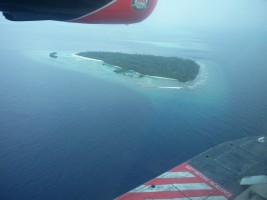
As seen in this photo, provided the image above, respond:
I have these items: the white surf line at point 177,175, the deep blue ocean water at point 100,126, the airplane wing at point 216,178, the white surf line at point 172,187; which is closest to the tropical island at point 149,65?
the deep blue ocean water at point 100,126

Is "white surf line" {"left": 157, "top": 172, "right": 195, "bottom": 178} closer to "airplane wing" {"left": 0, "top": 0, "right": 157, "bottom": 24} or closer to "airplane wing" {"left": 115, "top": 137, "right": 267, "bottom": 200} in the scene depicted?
"airplane wing" {"left": 115, "top": 137, "right": 267, "bottom": 200}

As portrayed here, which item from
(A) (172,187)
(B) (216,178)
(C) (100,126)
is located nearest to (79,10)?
(A) (172,187)

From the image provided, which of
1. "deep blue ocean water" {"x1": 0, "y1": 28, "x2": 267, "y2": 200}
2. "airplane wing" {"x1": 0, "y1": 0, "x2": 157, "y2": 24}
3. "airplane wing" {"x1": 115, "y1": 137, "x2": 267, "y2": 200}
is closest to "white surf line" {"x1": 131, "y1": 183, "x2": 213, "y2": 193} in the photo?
"airplane wing" {"x1": 115, "y1": 137, "x2": 267, "y2": 200}

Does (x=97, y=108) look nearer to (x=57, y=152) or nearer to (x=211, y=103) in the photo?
(x=57, y=152)

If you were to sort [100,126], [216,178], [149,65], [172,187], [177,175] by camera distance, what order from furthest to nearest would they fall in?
[149,65] → [100,126] → [177,175] → [216,178] → [172,187]

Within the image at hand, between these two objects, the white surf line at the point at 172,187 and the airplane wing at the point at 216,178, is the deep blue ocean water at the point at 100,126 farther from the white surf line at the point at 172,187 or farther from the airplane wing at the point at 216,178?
the airplane wing at the point at 216,178

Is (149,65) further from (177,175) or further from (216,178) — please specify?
A: (216,178)
